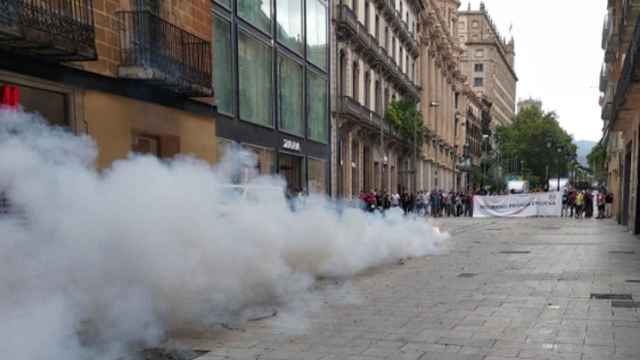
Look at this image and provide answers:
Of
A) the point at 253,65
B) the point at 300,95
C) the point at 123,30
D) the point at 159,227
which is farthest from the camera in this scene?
the point at 300,95

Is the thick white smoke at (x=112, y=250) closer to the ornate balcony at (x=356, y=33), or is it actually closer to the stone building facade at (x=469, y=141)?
the ornate balcony at (x=356, y=33)

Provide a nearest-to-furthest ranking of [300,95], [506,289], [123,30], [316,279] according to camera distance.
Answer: [506,289], [316,279], [123,30], [300,95]

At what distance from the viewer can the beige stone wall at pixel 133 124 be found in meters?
11.2

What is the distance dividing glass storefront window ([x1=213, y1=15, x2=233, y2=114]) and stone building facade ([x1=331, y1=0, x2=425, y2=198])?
13.1 m

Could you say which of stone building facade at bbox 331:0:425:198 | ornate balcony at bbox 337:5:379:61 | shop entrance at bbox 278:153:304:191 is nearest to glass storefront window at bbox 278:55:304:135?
shop entrance at bbox 278:153:304:191

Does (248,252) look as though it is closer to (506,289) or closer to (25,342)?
(25,342)

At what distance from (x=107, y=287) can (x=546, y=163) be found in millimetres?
81075

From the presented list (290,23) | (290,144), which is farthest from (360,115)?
(290,144)

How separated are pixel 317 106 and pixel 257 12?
7867mm

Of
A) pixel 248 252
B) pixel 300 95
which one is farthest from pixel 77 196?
pixel 300 95

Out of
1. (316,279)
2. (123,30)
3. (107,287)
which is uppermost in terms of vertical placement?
(123,30)

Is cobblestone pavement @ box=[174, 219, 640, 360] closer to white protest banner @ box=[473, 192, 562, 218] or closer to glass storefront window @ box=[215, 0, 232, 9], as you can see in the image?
glass storefront window @ box=[215, 0, 232, 9]

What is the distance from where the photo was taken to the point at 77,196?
575cm

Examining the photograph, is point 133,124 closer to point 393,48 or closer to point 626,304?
point 626,304
